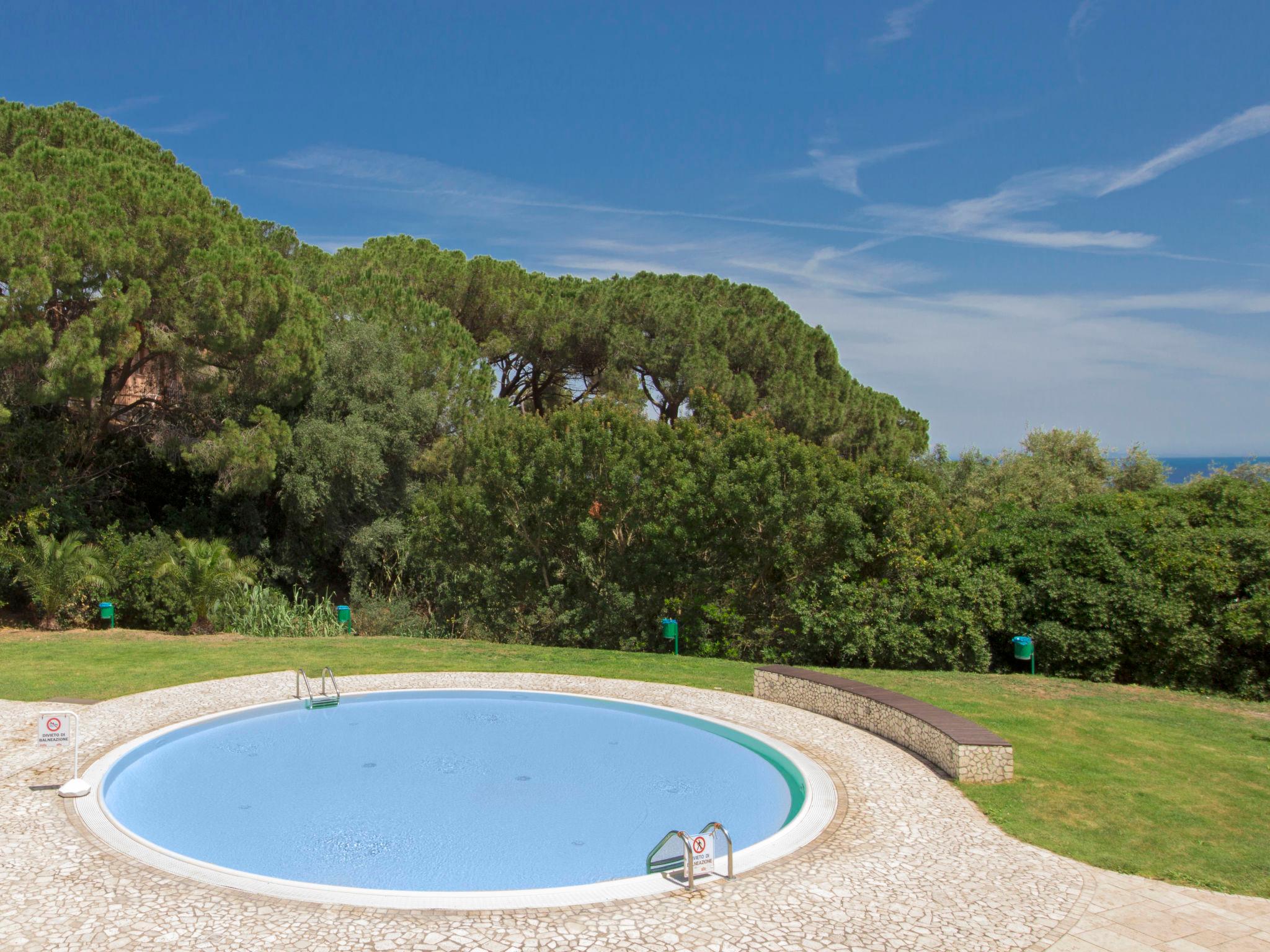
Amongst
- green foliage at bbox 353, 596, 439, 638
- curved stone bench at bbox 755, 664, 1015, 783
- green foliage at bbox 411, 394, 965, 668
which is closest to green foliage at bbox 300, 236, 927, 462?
green foliage at bbox 411, 394, 965, 668

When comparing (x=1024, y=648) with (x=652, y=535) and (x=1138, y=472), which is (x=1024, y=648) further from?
(x=1138, y=472)

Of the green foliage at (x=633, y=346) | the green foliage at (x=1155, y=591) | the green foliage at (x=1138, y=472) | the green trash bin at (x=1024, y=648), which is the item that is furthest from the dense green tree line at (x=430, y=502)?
the green foliage at (x=1138, y=472)

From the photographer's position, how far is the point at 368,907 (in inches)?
203

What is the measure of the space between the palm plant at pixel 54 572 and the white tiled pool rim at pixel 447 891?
9346mm

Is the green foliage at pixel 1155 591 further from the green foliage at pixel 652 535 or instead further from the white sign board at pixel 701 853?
the white sign board at pixel 701 853

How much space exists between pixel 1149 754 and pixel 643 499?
8930 mm

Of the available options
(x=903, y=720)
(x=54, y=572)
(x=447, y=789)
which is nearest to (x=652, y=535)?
(x=903, y=720)

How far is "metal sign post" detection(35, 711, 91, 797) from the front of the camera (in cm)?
686

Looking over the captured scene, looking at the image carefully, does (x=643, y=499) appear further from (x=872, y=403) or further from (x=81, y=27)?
(x=81, y=27)

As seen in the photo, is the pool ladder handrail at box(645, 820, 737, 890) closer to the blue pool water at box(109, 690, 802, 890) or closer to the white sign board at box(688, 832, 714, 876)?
the white sign board at box(688, 832, 714, 876)

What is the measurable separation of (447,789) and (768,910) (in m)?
4.16

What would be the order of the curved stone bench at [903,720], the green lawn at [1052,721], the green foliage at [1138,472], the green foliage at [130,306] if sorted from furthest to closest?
the green foliage at [1138,472] → the green foliage at [130,306] → the curved stone bench at [903,720] → the green lawn at [1052,721]

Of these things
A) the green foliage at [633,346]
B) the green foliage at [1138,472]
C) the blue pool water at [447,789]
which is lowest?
the blue pool water at [447,789]

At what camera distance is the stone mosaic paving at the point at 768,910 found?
472 cm
